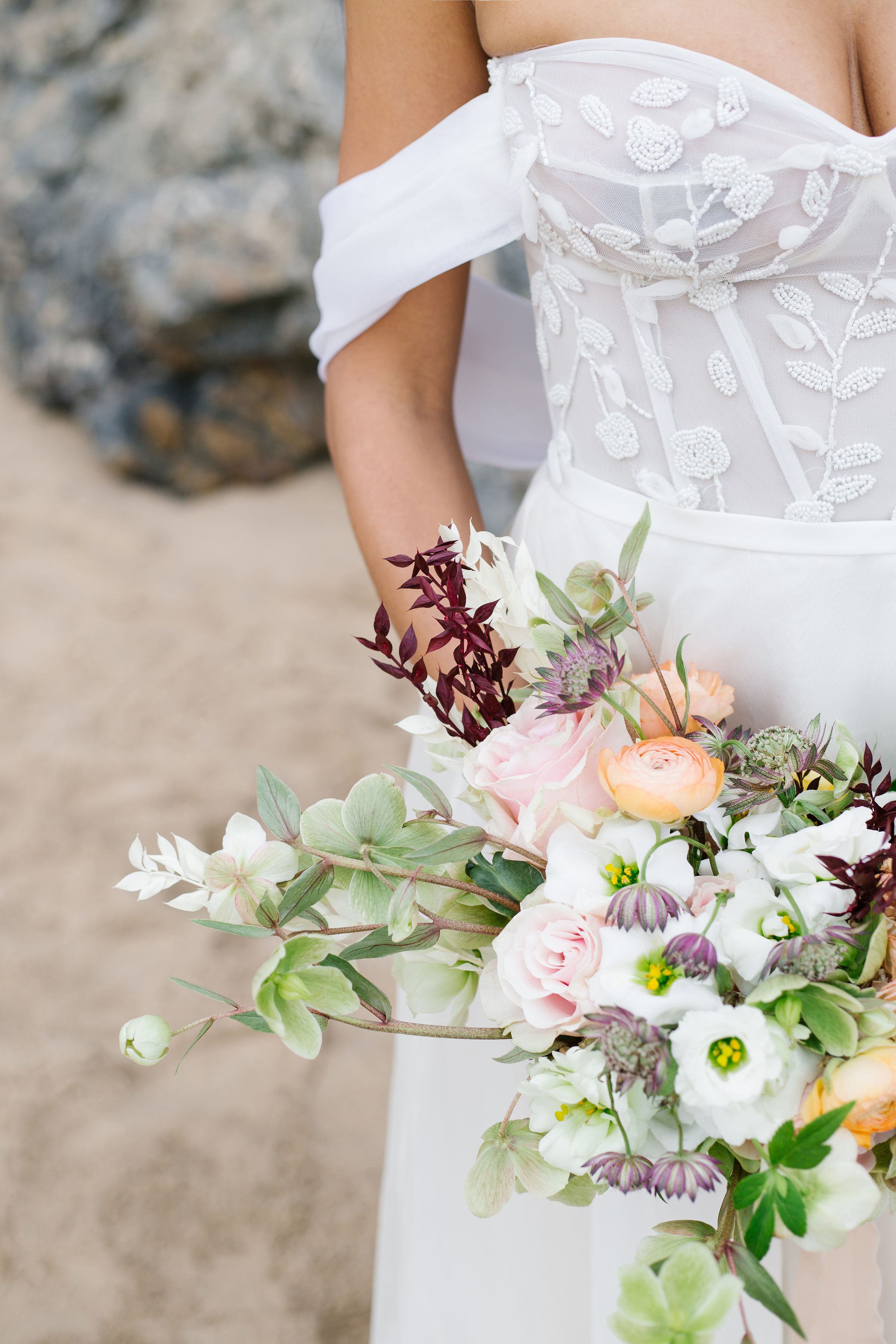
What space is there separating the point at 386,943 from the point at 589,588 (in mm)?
235

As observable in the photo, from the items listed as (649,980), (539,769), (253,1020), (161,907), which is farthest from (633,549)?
(161,907)

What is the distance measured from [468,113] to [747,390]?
333 millimetres

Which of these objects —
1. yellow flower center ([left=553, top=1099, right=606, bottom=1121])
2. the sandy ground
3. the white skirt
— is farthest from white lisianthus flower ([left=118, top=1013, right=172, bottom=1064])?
the sandy ground

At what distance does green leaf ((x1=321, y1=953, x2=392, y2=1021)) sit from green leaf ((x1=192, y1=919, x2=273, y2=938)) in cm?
4

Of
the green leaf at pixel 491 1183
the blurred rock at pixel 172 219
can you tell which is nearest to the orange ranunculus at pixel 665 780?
the green leaf at pixel 491 1183

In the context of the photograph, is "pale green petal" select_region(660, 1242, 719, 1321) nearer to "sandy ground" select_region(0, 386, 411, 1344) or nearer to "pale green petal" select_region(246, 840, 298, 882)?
"pale green petal" select_region(246, 840, 298, 882)

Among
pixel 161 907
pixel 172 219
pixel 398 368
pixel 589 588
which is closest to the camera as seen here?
pixel 589 588

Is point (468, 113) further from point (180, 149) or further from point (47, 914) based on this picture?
point (180, 149)

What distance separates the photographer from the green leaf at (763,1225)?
0.45 m

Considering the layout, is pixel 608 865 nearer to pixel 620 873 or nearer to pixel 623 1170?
pixel 620 873

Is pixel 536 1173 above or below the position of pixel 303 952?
below

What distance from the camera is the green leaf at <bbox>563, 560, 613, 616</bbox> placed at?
0.62m

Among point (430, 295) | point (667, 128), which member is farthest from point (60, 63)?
point (667, 128)

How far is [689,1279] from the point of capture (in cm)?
43
